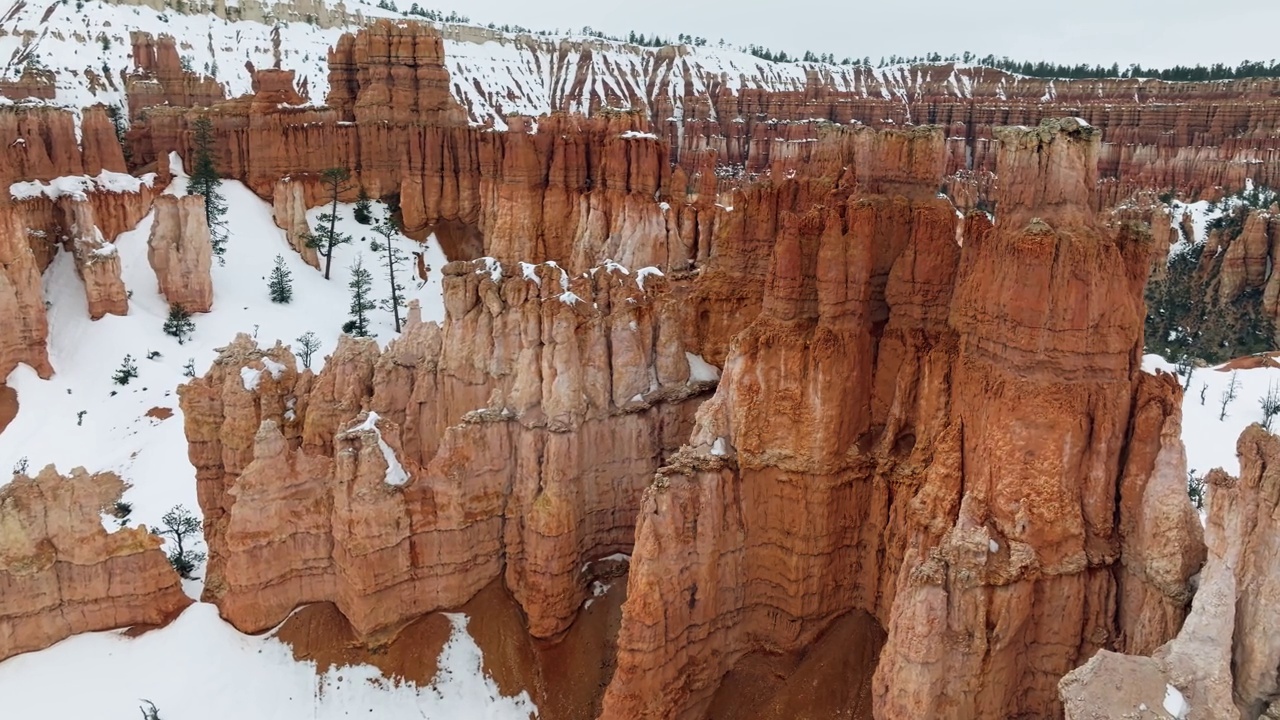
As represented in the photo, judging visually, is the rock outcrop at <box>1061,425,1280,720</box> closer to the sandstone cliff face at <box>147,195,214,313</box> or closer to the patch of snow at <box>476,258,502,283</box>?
the patch of snow at <box>476,258,502,283</box>

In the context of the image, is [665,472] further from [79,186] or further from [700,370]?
[79,186]

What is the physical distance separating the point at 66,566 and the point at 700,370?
1608cm

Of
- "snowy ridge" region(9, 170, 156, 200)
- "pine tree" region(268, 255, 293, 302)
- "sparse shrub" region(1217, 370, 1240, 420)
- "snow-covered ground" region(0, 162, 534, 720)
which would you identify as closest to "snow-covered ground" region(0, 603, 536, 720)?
"snow-covered ground" region(0, 162, 534, 720)

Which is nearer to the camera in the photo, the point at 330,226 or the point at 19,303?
the point at 19,303

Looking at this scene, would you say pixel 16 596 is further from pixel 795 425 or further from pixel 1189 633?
pixel 1189 633

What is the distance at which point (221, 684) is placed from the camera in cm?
1955

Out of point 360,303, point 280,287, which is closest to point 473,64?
point 280,287

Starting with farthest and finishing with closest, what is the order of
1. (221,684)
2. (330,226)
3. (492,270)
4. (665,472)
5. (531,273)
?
(330,226), (492,270), (531,273), (221,684), (665,472)

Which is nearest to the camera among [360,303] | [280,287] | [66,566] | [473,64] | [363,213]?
[66,566]

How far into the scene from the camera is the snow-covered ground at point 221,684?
Answer: 62.3 feet

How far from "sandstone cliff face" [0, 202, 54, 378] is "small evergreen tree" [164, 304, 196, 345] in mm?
5131

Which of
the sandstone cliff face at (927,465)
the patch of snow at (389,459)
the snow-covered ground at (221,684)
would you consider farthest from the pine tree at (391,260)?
the sandstone cliff face at (927,465)

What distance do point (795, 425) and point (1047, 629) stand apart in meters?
5.50

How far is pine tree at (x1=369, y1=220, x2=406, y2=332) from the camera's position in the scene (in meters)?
46.0
